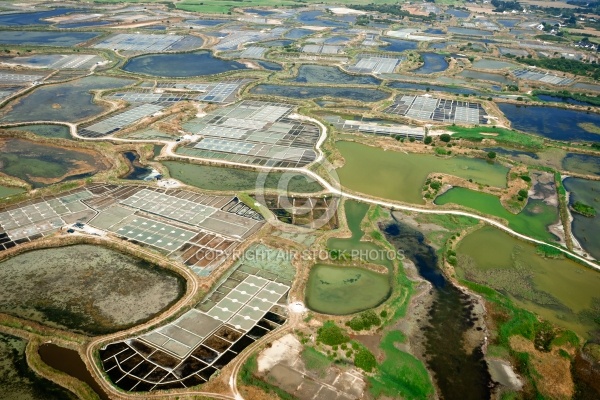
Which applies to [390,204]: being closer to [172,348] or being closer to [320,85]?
[172,348]

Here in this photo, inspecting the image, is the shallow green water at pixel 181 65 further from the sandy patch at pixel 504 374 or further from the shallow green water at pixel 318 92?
the sandy patch at pixel 504 374

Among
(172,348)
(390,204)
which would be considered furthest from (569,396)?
(172,348)

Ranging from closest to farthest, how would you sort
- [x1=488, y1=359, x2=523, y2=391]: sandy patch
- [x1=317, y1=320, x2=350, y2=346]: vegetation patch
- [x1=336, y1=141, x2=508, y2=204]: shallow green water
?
[x1=488, y1=359, x2=523, y2=391]: sandy patch < [x1=317, y1=320, x2=350, y2=346]: vegetation patch < [x1=336, y1=141, x2=508, y2=204]: shallow green water

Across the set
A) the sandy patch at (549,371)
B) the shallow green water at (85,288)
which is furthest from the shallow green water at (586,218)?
the shallow green water at (85,288)

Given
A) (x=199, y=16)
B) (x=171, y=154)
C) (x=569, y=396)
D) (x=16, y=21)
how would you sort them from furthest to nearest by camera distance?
(x=199, y=16) → (x=16, y=21) → (x=171, y=154) → (x=569, y=396)

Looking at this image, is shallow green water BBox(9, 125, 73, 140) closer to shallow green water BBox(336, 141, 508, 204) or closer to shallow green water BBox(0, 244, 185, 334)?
shallow green water BBox(0, 244, 185, 334)

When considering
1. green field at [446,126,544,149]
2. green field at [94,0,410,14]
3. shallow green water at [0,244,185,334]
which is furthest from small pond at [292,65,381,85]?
green field at [94,0,410,14]
